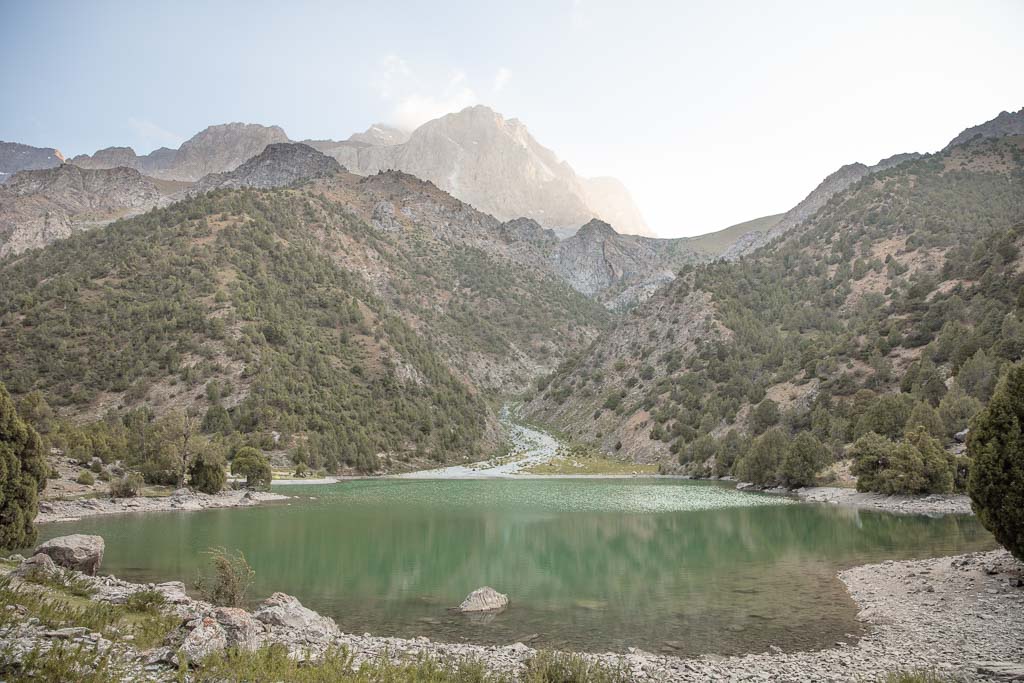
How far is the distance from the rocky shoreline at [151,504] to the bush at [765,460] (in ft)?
175

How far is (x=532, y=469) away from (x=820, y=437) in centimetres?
4317

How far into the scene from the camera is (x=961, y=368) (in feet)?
222

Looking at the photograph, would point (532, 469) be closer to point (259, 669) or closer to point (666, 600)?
point (666, 600)

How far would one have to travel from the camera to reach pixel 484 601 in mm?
23062

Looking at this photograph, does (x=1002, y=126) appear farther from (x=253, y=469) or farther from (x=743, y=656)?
(x=743, y=656)

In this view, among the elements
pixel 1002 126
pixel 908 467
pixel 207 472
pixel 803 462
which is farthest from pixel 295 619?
pixel 1002 126

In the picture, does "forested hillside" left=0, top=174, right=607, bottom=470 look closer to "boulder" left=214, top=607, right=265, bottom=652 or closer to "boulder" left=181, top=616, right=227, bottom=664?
"boulder" left=214, top=607, right=265, bottom=652

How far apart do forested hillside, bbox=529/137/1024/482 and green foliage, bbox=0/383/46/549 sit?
68.8 meters

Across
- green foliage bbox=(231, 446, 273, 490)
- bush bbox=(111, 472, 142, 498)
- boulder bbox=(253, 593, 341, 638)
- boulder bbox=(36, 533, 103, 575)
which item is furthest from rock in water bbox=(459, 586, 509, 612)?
green foliage bbox=(231, 446, 273, 490)

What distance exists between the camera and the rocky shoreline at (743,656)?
41.9 feet

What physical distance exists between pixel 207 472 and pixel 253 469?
7.38 meters

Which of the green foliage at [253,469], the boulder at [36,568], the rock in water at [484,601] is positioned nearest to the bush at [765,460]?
the rock in water at [484,601]

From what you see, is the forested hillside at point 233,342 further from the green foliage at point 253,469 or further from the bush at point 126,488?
the bush at point 126,488

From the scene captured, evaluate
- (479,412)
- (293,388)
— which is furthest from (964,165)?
(293,388)
